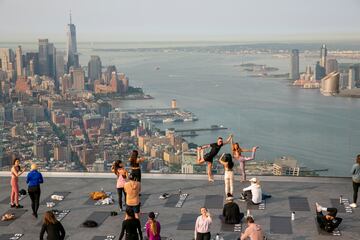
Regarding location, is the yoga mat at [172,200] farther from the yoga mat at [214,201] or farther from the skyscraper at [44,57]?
the skyscraper at [44,57]

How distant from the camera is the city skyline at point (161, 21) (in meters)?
16.0

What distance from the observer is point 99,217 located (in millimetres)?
12539

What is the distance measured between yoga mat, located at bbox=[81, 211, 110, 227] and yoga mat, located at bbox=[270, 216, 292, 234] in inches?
128

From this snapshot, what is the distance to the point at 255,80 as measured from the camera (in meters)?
15.8

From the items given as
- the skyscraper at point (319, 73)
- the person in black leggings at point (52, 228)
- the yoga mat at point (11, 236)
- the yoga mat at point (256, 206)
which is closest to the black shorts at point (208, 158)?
the yoga mat at point (256, 206)

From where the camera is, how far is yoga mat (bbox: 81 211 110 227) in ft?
40.3

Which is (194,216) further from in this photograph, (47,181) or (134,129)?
(47,181)

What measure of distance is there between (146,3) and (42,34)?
284 centimetres

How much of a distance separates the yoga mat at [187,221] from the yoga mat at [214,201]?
674 mm

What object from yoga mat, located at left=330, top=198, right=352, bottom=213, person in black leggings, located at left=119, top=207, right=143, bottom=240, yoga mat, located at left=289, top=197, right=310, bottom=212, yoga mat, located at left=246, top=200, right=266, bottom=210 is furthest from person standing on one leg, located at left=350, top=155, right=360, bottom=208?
person in black leggings, located at left=119, top=207, right=143, bottom=240

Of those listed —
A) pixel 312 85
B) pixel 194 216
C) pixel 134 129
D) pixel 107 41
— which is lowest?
pixel 194 216

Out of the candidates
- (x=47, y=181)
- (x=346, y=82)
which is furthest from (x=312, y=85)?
(x=47, y=181)

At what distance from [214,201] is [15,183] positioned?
164 inches

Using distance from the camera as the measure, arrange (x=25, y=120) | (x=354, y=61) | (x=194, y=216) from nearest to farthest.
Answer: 1. (x=194, y=216)
2. (x=354, y=61)
3. (x=25, y=120)
